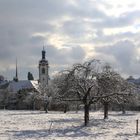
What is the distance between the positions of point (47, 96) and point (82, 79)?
60.1 metres

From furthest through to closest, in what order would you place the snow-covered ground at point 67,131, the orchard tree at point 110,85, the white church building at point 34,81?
the white church building at point 34,81 → the orchard tree at point 110,85 → the snow-covered ground at point 67,131

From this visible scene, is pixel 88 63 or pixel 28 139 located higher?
pixel 88 63

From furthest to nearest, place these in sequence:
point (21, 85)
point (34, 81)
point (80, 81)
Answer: point (34, 81) → point (21, 85) → point (80, 81)

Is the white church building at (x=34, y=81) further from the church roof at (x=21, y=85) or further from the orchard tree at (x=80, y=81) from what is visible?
the orchard tree at (x=80, y=81)

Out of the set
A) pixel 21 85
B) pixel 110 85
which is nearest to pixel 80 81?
pixel 110 85

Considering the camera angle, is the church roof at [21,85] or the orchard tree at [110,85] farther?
the church roof at [21,85]

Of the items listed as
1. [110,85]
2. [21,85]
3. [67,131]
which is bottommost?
[67,131]

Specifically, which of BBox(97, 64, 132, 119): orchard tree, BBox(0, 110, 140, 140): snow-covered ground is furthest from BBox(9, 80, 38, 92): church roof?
BBox(97, 64, 132, 119): orchard tree

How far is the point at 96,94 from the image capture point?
41312 millimetres

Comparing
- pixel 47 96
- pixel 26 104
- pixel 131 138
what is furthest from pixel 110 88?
pixel 26 104

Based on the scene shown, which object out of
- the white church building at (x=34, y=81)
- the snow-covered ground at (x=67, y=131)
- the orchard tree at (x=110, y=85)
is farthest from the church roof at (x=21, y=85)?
the orchard tree at (x=110, y=85)

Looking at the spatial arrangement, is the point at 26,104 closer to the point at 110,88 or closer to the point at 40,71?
the point at 40,71

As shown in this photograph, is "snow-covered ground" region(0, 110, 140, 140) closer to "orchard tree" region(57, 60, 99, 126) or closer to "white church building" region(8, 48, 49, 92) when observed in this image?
"orchard tree" region(57, 60, 99, 126)

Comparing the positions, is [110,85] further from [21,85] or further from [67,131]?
[21,85]
